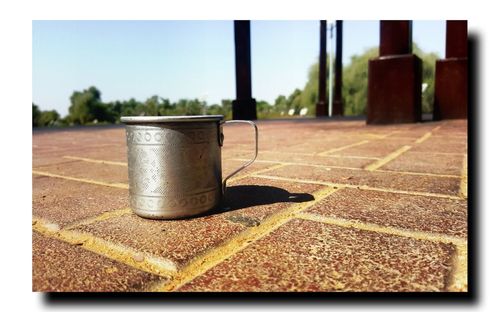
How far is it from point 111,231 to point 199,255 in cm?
31

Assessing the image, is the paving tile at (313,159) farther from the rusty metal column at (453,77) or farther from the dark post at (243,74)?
the dark post at (243,74)

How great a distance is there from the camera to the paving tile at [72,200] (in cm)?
122

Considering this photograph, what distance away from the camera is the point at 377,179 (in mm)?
1660

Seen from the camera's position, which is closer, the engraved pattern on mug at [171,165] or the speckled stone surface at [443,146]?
the engraved pattern on mug at [171,165]

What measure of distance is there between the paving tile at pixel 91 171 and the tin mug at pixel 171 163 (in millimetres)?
723

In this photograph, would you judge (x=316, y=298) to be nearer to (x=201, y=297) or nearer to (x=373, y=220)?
(x=201, y=297)

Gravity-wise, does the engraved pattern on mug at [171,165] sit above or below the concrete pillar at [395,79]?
below

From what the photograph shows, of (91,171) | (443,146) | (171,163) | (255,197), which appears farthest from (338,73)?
(171,163)

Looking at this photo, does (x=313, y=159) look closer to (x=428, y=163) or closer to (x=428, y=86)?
(x=428, y=163)

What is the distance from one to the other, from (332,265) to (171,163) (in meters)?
0.54

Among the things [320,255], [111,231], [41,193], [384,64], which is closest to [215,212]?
[111,231]

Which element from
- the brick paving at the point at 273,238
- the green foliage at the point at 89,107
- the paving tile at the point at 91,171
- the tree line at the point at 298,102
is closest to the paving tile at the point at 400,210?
the brick paving at the point at 273,238

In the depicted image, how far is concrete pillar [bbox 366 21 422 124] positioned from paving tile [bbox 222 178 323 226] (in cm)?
388

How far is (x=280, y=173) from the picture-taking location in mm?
1871
